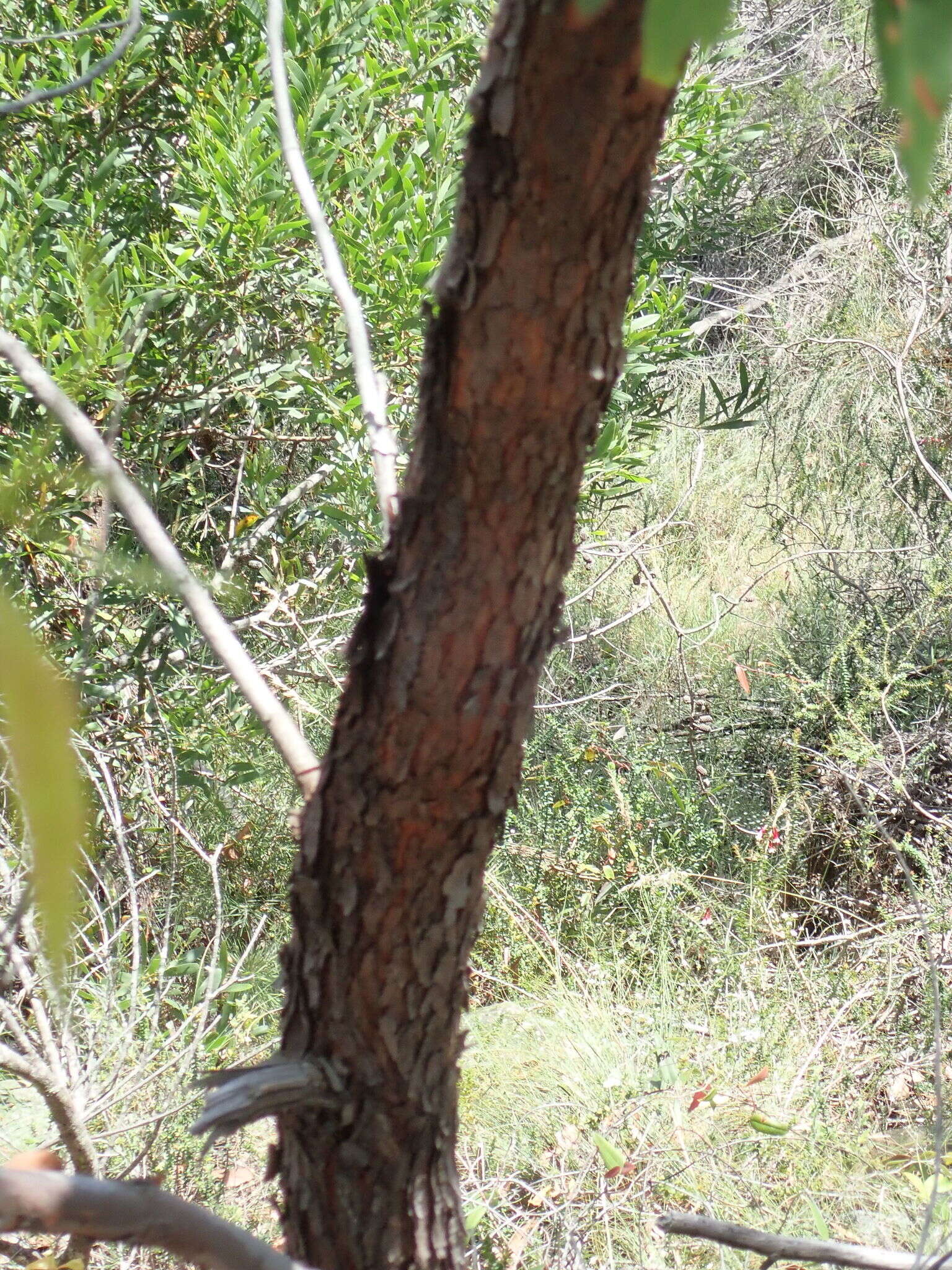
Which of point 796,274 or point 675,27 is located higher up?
point 796,274

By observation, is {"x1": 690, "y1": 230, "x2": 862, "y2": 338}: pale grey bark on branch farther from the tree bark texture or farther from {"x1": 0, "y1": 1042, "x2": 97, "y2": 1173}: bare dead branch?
the tree bark texture

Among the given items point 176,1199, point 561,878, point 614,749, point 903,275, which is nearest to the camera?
point 176,1199

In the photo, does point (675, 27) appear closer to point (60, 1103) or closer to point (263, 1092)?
point (263, 1092)

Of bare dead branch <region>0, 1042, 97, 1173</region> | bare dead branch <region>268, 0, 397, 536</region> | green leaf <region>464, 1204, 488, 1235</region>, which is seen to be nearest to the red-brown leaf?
green leaf <region>464, 1204, 488, 1235</region>

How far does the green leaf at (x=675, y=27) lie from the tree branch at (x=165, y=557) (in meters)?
0.36

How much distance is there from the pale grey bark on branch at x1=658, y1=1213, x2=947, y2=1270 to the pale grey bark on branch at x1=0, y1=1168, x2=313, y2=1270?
1.09 ft

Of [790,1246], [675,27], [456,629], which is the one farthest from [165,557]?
[790,1246]

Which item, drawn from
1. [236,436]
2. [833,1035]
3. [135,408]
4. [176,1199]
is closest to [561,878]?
[833,1035]

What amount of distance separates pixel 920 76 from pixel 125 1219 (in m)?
0.54

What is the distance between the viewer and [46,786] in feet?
0.72

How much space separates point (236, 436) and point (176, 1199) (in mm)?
1727

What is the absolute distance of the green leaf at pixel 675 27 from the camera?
24cm

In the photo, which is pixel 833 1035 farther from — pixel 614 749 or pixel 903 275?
pixel 903 275

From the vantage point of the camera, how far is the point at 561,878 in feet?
7.97
